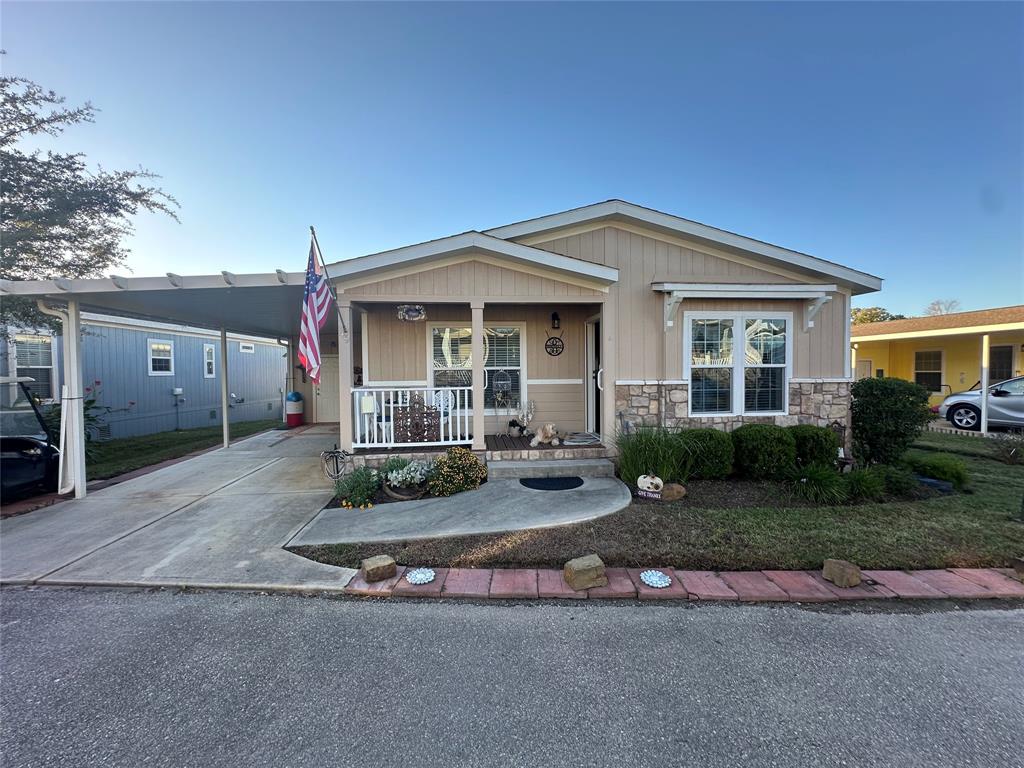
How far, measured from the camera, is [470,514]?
462 centimetres

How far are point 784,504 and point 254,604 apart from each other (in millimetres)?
5585

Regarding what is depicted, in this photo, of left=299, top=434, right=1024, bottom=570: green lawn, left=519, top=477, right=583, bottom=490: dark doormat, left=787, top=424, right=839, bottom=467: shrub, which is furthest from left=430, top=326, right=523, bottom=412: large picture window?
left=787, top=424, right=839, bottom=467: shrub

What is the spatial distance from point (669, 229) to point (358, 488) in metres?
5.97

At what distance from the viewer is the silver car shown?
10422 mm

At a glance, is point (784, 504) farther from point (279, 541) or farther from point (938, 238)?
point (938, 238)

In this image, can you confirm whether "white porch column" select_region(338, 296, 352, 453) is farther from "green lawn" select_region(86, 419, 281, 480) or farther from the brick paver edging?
"green lawn" select_region(86, 419, 281, 480)

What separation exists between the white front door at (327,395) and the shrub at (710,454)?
34.6 feet

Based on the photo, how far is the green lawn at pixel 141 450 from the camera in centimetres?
745

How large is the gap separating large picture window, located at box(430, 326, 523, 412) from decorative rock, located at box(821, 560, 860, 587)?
199 inches

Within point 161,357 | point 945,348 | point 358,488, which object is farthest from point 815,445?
point 161,357

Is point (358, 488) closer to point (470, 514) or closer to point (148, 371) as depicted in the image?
point (470, 514)

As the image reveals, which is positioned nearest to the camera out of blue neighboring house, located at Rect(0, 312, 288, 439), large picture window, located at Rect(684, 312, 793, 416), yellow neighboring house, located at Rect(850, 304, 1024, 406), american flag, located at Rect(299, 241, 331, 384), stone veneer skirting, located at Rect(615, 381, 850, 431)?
american flag, located at Rect(299, 241, 331, 384)

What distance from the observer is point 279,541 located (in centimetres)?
417

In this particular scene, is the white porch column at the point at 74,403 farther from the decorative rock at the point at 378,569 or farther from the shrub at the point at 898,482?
the shrub at the point at 898,482
